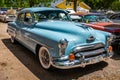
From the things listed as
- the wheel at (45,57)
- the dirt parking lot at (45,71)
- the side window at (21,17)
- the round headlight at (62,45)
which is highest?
the side window at (21,17)

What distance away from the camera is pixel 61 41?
4879mm

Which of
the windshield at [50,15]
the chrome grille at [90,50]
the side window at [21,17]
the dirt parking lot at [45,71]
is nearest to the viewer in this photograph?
the chrome grille at [90,50]

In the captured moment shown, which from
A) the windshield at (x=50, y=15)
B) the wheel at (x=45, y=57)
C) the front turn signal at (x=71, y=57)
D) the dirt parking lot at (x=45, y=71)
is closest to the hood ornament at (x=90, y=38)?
the front turn signal at (x=71, y=57)

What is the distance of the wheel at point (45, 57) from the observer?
5.48 m

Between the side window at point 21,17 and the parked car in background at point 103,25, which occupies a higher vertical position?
the side window at point 21,17

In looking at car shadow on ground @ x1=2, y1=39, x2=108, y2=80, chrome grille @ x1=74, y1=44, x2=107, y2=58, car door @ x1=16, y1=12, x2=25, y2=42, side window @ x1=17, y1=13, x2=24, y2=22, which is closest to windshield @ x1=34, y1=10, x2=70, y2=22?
car door @ x1=16, y1=12, x2=25, y2=42

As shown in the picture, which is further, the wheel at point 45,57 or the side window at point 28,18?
the side window at point 28,18

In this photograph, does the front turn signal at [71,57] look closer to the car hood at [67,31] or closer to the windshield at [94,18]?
the car hood at [67,31]

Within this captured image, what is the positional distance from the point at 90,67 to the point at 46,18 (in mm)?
2207

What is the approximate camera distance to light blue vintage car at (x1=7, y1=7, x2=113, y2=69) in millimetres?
4938

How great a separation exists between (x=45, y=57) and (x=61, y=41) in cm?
100

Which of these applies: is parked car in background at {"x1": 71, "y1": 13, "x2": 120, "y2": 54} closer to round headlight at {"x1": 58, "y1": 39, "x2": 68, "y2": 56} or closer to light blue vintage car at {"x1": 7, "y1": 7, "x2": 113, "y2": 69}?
light blue vintage car at {"x1": 7, "y1": 7, "x2": 113, "y2": 69}

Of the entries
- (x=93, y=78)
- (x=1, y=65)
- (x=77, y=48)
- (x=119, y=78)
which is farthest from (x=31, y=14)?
(x=119, y=78)

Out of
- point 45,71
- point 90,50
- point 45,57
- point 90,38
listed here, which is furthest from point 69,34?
point 45,71
